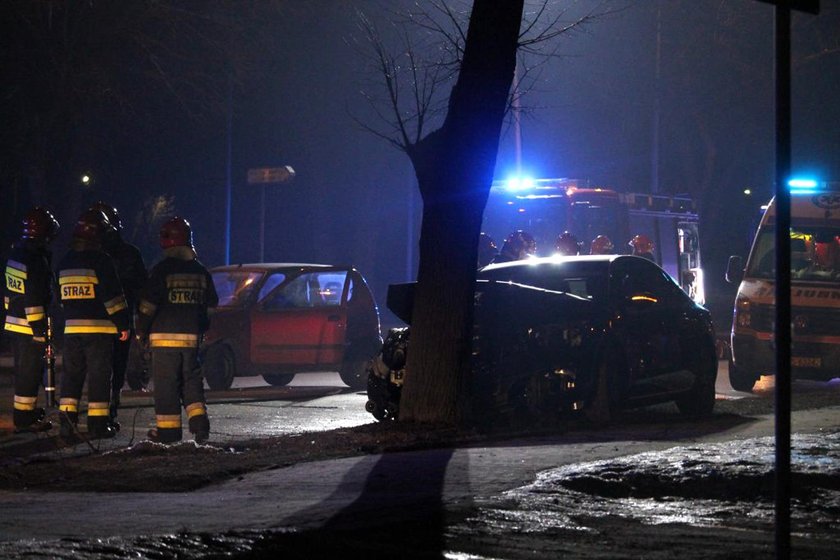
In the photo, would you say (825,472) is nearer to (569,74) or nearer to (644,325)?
(644,325)

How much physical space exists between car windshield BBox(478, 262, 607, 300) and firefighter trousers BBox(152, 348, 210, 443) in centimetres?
340

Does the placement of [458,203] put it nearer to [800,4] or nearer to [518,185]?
[800,4]

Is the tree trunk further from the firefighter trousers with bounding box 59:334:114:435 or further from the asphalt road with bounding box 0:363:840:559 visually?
the firefighter trousers with bounding box 59:334:114:435

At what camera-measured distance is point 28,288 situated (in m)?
12.5

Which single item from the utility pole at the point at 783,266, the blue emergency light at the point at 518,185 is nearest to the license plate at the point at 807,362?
the blue emergency light at the point at 518,185

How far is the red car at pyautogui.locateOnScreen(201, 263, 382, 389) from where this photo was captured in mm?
17297

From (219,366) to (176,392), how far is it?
232 inches

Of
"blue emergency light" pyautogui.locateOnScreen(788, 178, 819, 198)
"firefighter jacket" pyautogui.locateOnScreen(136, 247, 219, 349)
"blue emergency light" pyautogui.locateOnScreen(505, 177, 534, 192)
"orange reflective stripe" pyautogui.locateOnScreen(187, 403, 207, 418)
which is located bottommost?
"orange reflective stripe" pyautogui.locateOnScreen(187, 403, 207, 418)

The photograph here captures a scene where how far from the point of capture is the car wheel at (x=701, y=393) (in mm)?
14273

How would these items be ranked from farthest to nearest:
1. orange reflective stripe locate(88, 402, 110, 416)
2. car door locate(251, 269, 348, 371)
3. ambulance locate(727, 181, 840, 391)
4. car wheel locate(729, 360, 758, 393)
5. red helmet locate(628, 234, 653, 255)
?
1. red helmet locate(628, 234, 653, 255)
2. car wheel locate(729, 360, 758, 393)
3. ambulance locate(727, 181, 840, 391)
4. car door locate(251, 269, 348, 371)
5. orange reflective stripe locate(88, 402, 110, 416)

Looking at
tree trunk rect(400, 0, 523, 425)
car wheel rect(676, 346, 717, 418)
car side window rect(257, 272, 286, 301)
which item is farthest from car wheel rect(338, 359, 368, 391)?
tree trunk rect(400, 0, 523, 425)

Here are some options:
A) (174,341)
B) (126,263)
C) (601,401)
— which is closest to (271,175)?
(126,263)

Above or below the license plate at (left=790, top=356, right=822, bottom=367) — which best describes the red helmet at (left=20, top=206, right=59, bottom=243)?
above

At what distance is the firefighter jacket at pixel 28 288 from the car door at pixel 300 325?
4.93 metres
